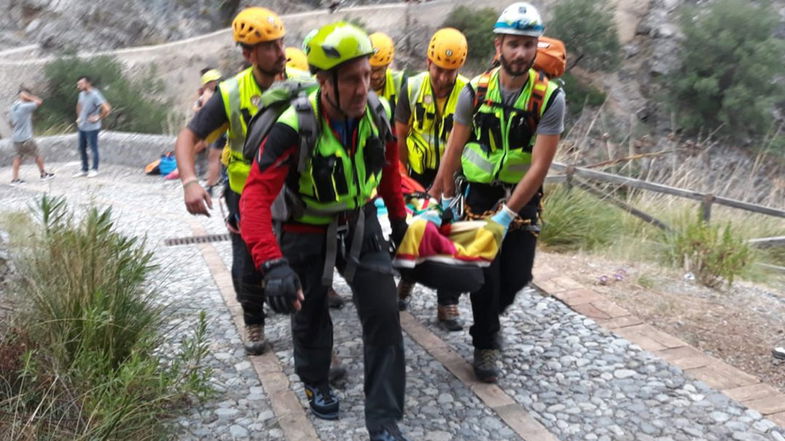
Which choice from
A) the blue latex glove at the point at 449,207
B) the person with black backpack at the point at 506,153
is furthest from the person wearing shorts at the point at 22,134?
the person with black backpack at the point at 506,153

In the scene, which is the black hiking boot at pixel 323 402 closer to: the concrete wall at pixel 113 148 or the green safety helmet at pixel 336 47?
the green safety helmet at pixel 336 47

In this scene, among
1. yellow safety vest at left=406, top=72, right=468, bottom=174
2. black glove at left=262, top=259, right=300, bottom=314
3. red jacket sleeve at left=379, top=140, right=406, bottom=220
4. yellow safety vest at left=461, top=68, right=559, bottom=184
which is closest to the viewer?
black glove at left=262, top=259, right=300, bottom=314

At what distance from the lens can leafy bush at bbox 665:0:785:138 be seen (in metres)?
31.3

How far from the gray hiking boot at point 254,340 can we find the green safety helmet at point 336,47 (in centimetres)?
197

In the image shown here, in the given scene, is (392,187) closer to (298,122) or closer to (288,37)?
(298,122)

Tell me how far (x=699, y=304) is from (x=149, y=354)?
4.01 metres

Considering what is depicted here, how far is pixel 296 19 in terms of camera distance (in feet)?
104

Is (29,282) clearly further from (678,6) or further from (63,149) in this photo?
(678,6)

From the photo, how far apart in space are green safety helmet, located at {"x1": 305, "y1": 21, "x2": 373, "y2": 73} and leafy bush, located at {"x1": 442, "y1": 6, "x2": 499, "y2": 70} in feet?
95.8

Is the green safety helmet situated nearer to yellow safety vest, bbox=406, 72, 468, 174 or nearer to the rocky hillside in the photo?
yellow safety vest, bbox=406, 72, 468, 174

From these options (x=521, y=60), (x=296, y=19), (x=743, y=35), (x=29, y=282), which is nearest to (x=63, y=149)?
(x=29, y=282)

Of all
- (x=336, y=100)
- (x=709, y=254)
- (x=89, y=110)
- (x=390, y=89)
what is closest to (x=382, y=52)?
(x=390, y=89)

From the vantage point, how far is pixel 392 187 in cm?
353

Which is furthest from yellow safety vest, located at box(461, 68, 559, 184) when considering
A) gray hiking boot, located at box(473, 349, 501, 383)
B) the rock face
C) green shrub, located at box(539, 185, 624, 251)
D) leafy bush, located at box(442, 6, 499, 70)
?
the rock face
